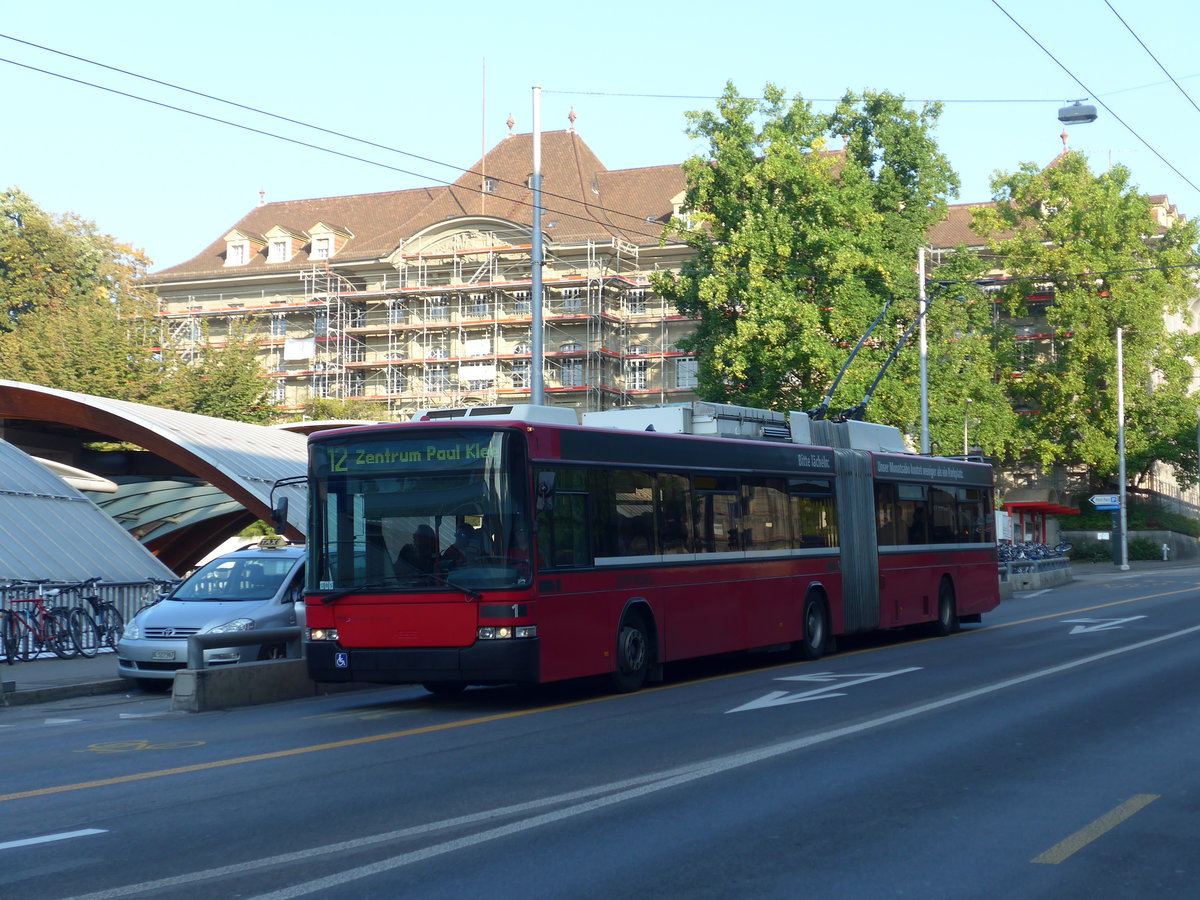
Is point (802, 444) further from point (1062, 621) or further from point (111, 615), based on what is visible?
point (111, 615)

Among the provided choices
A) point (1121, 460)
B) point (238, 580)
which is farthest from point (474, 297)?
point (238, 580)

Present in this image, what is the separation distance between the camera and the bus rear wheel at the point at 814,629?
19.9 meters

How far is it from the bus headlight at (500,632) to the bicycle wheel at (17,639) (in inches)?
353

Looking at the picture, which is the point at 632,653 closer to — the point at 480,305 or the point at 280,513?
the point at 280,513

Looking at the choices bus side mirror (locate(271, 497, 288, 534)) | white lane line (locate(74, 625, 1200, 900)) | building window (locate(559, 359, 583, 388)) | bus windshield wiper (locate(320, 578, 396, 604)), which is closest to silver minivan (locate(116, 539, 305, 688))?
bus side mirror (locate(271, 497, 288, 534))

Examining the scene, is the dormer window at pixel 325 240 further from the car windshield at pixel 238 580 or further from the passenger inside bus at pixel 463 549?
the passenger inside bus at pixel 463 549

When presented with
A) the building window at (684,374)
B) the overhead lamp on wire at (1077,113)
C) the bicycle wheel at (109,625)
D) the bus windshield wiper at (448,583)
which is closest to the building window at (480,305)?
the building window at (684,374)

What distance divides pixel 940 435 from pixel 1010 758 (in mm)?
42076

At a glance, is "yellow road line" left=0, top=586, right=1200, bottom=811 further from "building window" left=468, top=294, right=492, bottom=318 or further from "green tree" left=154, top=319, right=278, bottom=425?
"building window" left=468, top=294, right=492, bottom=318

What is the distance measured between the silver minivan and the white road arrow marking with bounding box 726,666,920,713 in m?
5.87

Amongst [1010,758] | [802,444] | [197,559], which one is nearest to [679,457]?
[802,444]

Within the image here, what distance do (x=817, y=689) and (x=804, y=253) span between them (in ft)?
120

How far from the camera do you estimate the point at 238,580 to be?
18.6m

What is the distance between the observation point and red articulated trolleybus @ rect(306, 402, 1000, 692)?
13.9m
